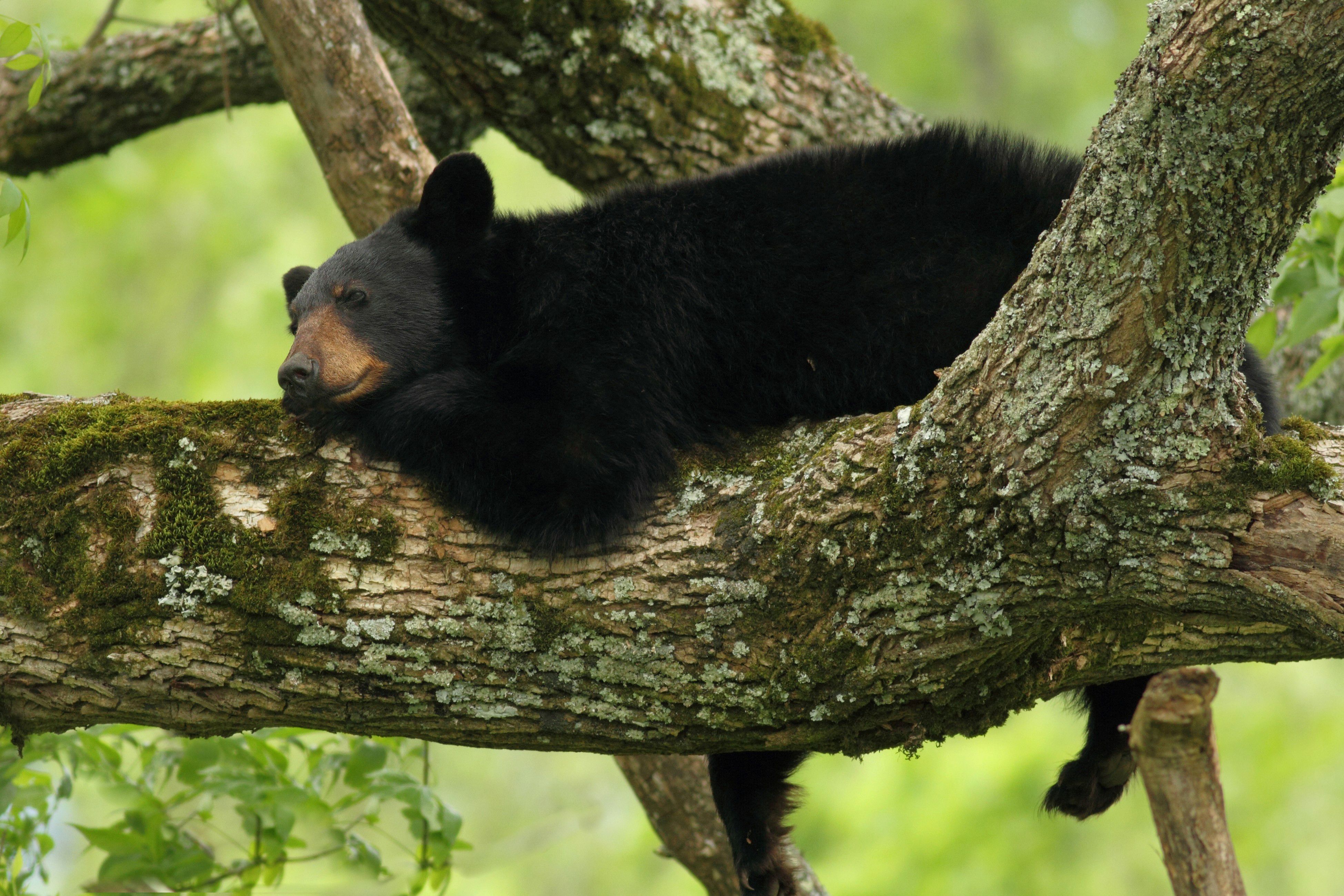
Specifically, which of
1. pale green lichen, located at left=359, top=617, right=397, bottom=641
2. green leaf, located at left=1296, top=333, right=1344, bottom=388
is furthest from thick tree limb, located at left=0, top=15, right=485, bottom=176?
green leaf, located at left=1296, top=333, right=1344, bottom=388

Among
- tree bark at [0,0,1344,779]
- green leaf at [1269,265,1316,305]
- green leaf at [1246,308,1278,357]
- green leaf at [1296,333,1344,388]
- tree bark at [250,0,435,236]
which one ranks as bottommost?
tree bark at [0,0,1344,779]

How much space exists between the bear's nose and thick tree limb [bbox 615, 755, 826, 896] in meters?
2.09

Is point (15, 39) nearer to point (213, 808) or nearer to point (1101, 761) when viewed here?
point (213, 808)

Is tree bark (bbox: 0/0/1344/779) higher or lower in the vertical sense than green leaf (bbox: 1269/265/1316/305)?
lower

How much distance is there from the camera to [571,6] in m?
4.79

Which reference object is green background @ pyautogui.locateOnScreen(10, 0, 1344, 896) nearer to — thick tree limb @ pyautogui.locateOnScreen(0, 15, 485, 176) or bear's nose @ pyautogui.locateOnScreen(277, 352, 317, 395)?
thick tree limb @ pyautogui.locateOnScreen(0, 15, 485, 176)

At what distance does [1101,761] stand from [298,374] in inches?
124

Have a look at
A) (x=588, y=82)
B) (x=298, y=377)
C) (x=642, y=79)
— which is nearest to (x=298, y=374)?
(x=298, y=377)

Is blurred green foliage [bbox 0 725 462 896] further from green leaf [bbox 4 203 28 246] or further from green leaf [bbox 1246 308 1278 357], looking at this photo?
green leaf [bbox 1246 308 1278 357]

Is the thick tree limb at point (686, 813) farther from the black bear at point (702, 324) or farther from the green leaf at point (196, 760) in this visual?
the green leaf at point (196, 760)

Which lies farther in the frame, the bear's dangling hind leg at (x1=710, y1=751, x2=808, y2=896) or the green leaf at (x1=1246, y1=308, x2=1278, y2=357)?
the green leaf at (x1=1246, y1=308, x2=1278, y2=357)

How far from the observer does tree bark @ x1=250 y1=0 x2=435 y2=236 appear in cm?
446

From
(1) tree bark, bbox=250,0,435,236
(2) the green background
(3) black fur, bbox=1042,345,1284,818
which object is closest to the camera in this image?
(3) black fur, bbox=1042,345,1284,818

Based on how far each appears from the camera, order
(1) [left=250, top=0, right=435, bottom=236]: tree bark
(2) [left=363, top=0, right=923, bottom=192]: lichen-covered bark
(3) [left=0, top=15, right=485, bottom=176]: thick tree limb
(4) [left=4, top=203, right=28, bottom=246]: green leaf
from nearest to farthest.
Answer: (4) [left=4, top=203, right=28, bottom=246]: green leaf → (1) [left=250, top=0, right=435, bottom=236]: tree bark → (2) [left=363, top=0, right=923, bottom=192]: lichen-covered bark → (3) [left=0, top=15, right=485, bottom=176]: thick tree limb
